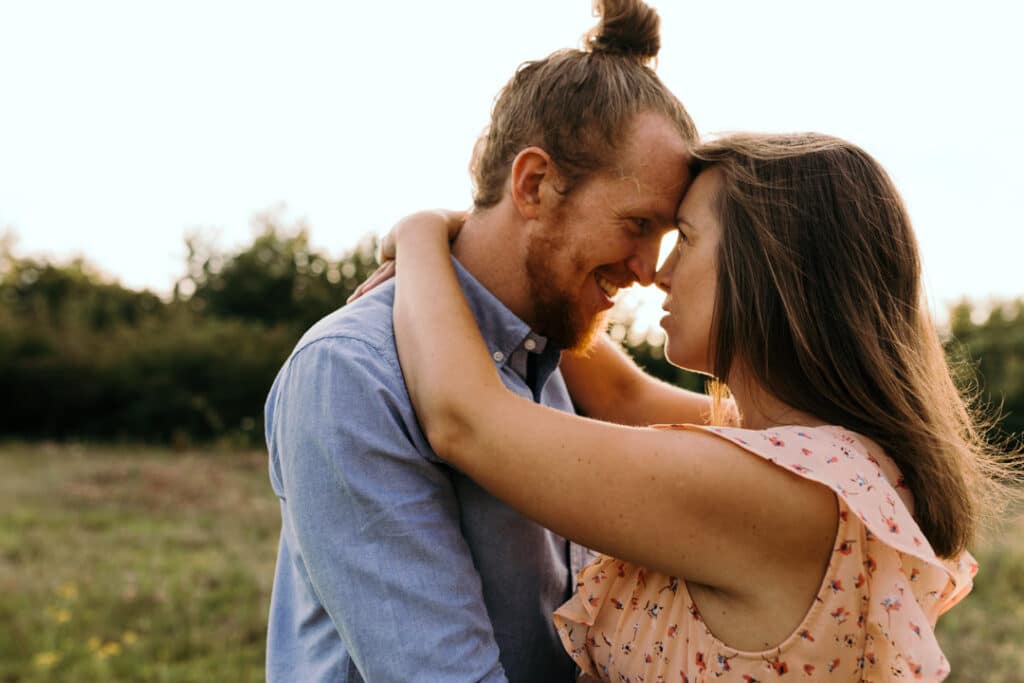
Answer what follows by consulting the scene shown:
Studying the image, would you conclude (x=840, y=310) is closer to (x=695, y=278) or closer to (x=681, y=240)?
(x=695, y=278)

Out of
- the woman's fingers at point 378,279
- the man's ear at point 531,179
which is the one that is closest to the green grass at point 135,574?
the woman's fingers at point 378,279

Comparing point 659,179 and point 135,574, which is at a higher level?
point 659,179

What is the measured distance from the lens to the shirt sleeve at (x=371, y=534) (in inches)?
69.9

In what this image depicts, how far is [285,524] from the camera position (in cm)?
212

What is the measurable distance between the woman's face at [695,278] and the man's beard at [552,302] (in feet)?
0.96

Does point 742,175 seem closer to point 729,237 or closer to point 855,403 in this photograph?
point 729,237

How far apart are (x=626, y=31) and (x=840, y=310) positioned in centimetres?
105

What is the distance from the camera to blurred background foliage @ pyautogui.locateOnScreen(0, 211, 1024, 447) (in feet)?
45.7

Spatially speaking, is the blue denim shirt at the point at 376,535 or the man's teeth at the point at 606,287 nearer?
the blue denim shirt at the point at 376,535

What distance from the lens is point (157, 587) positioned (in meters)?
6.21

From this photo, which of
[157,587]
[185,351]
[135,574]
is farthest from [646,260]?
[185,351]

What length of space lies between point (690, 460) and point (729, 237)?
0.58 meters

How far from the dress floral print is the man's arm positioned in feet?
3.53

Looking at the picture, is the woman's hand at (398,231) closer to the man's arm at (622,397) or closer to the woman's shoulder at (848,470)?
the man's arm at (622,397)
